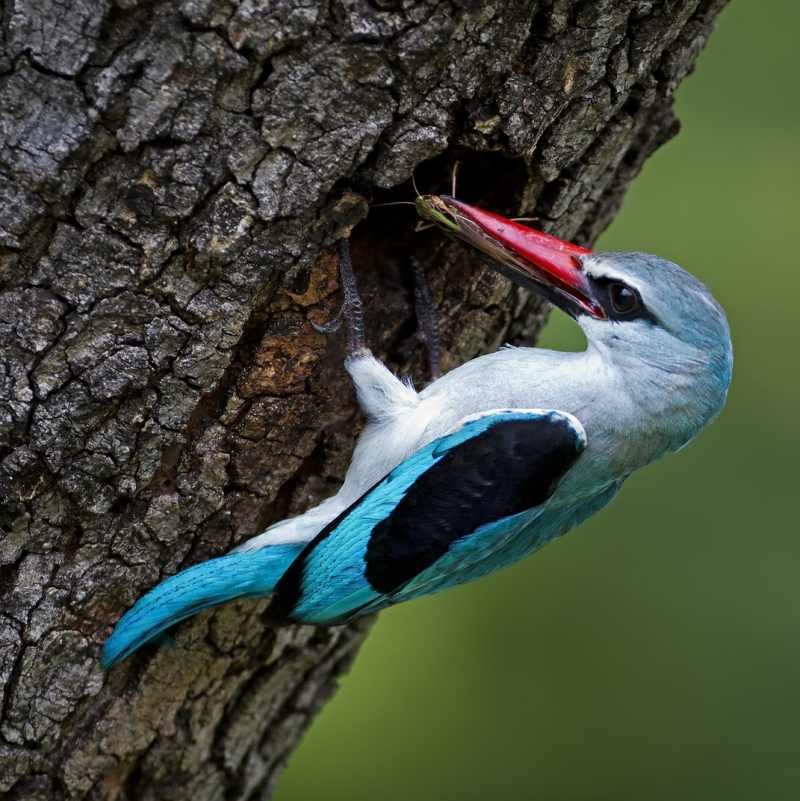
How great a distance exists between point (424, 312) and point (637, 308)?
0.57 metres

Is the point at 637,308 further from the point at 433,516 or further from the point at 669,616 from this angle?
the point at 669,616

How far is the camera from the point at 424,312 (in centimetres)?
307

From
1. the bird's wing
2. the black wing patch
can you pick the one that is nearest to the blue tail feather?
the bird's wing

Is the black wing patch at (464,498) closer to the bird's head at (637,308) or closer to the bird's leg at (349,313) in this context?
the bird's head at (637,308)

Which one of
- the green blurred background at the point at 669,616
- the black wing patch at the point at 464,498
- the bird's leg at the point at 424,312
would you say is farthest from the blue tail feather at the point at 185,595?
the green blurred background at the point at 669,616

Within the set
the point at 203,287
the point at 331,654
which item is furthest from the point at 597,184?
the point at 331,654

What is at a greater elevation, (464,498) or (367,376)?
(367,376)

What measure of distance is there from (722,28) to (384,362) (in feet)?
8.58

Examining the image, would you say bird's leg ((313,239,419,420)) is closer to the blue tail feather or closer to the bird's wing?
the bird's wing

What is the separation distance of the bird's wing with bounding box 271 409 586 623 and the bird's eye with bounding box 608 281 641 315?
1.05 ft

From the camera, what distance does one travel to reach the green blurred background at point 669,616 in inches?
167

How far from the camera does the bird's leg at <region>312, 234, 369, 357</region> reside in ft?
9.25

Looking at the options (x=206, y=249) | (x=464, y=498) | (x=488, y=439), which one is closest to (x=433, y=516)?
(x=464, y=498)

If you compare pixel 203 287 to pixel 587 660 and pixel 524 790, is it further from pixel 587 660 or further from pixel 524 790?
pixel 524 790
